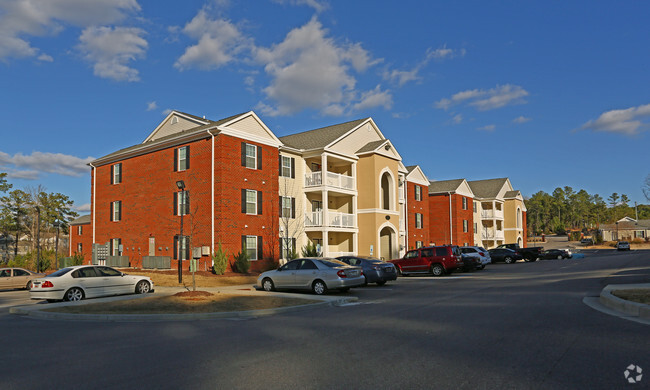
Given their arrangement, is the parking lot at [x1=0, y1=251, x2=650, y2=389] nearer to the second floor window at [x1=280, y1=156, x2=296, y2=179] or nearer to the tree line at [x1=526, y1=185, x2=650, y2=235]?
the second floor window at [x1=280, y1=156, x2=296, y2=179]

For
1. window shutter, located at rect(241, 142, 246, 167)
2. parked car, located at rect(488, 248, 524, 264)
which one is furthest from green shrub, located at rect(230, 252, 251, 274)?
parked car, located at rect(488, 248, 524, 264)

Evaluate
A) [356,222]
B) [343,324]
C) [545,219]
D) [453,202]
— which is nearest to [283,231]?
[356,222]

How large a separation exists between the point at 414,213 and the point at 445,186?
11987mm

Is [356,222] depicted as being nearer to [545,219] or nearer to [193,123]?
[193,123]

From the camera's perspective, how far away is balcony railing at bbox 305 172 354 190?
112 ft

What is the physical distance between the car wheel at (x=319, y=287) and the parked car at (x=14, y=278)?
47.4 ft

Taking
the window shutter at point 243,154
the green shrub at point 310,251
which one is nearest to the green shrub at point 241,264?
the green shrub at point 310,251

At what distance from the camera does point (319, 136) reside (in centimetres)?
3750

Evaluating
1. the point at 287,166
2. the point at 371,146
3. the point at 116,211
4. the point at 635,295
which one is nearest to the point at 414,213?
the point at 371,146

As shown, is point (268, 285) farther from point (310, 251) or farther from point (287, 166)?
point (287, 166)

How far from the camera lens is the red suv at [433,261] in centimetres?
2895

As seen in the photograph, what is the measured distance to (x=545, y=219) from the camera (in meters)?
152

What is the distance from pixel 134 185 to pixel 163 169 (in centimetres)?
384

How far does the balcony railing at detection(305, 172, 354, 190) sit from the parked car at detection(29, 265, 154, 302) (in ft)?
53.9
